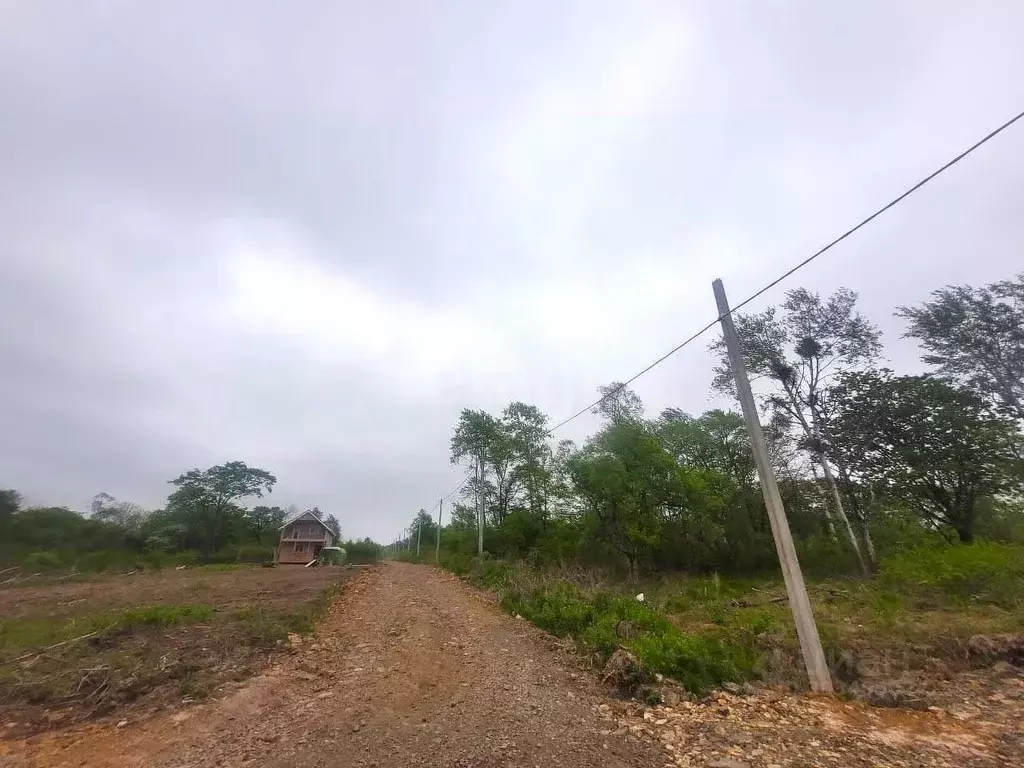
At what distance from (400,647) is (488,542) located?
2183 cm

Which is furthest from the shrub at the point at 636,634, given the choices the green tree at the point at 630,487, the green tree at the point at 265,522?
the green tree at the point at 265,522

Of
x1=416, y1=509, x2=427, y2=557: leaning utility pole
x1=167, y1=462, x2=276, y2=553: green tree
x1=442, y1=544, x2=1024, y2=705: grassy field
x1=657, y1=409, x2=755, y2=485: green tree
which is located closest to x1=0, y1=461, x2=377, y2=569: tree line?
x1=167, y1=462, x2=276, y2=553: green tree

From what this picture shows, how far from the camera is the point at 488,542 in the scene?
28594 millimetres

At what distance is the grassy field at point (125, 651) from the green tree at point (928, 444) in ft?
65.1

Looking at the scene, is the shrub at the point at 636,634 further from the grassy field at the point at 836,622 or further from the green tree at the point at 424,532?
the green tree at the point at 424,532

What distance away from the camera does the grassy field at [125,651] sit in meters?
4.86

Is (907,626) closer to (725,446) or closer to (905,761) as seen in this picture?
(905,761)

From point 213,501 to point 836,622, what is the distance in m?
46.3

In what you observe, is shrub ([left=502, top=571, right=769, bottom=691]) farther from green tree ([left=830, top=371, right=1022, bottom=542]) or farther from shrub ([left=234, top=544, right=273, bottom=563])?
shrub ([left=234, top=544, right=273, bottom=563])

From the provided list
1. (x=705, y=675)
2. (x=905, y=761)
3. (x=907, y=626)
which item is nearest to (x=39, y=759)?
(x=705, y=675)

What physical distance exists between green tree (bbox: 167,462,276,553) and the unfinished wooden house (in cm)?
453

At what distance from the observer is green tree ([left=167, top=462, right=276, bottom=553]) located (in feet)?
125

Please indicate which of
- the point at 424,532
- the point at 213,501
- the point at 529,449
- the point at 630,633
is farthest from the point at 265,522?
the point at 630,633

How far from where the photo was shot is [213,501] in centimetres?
4044
